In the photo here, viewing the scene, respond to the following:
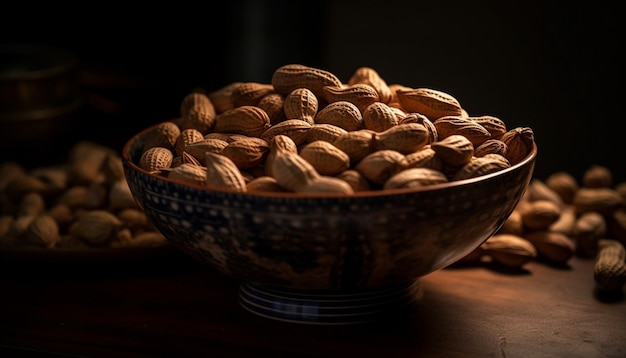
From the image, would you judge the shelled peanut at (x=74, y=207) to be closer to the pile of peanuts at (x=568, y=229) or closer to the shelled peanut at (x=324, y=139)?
the shelled peanut at (x=324, y=139)

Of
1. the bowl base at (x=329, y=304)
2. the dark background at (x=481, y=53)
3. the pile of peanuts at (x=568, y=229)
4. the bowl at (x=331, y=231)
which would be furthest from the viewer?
the dark background at (x=481, y=53)

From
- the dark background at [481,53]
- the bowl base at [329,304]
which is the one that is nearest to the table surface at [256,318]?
the bowl base at [329,304]

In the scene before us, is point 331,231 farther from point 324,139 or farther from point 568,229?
point 568,229

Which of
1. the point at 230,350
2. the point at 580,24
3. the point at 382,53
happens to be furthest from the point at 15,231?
the point at 580,24

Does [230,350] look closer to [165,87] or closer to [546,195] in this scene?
[546,195]

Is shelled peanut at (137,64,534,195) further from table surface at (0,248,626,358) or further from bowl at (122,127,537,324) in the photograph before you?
table surface at (0,248,626,358)
